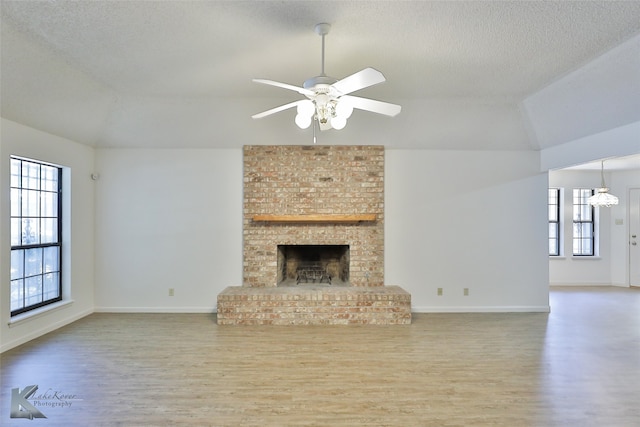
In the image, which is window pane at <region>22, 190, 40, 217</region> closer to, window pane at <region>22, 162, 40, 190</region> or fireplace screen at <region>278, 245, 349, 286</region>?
window pane at <region>22, 162, 40, 190</region>

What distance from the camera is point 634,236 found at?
6902 millimetres

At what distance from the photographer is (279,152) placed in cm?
495

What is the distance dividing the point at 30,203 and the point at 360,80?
162 inches

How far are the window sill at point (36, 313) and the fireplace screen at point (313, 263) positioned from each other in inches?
111

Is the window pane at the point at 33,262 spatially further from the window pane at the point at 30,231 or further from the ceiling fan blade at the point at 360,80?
the ceiling fan blade at the point at 360,80

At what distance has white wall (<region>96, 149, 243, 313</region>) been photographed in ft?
16.1

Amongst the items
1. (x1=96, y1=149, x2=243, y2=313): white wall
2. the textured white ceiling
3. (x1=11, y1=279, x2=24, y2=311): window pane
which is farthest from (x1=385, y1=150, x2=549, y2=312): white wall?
(x1=11, y1=279, x2=24, y2=311): window pane

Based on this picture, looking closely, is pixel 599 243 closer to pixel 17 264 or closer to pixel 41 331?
pixel 41 331

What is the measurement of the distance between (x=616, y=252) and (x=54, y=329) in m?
9.77

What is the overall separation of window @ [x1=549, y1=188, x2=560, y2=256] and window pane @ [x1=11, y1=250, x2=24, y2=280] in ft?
29.0

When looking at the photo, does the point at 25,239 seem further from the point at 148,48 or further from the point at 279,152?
the point at 279,152

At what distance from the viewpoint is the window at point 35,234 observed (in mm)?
3785

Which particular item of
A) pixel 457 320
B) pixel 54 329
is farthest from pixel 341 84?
pixel 54 329

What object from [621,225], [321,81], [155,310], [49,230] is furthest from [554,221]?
[49,230]
